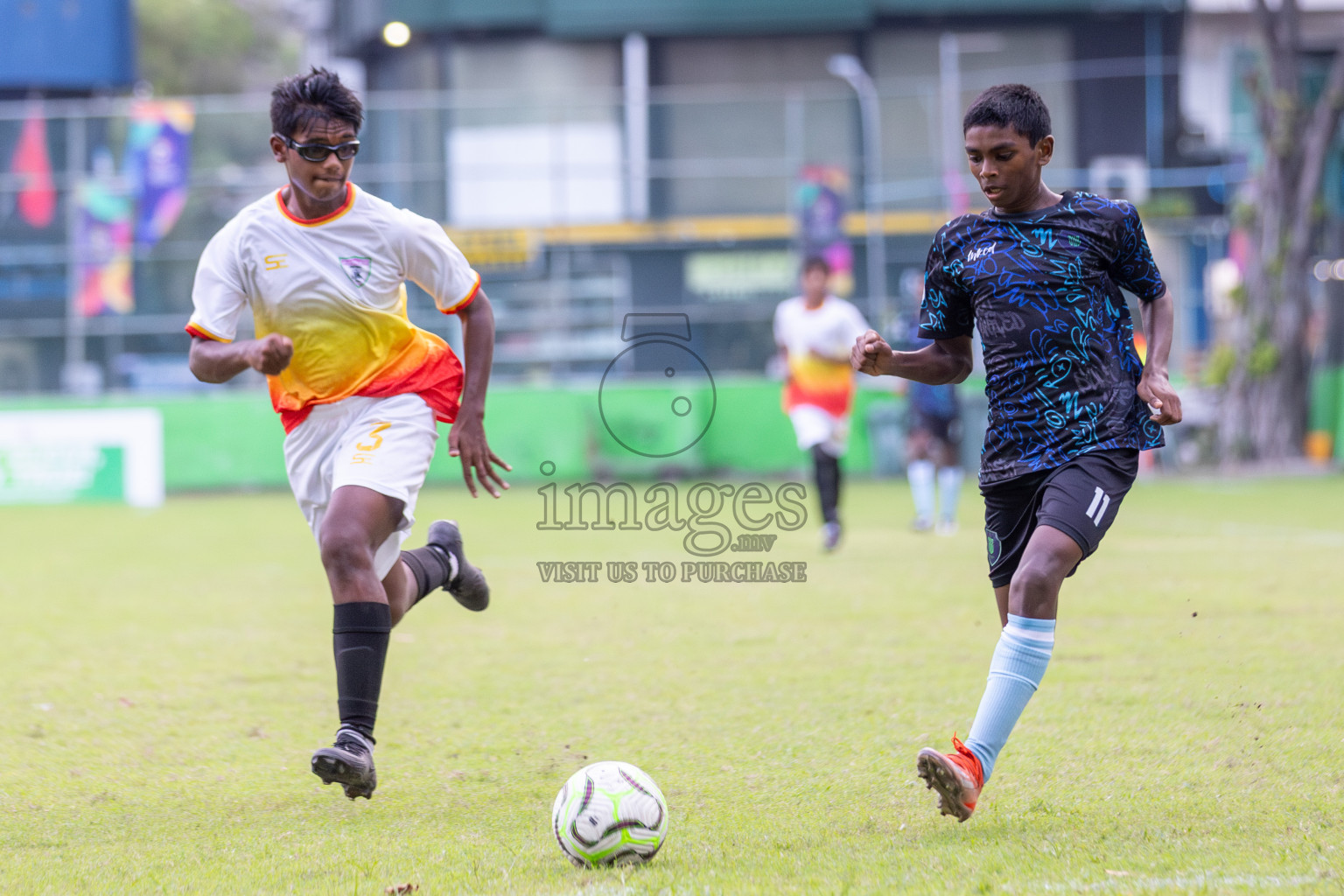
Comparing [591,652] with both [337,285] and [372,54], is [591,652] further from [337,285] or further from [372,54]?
[372,54]

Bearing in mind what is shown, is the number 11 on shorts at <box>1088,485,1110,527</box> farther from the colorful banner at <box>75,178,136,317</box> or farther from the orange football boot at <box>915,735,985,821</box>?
the colorful banner at <box>75,178,136,317</box>

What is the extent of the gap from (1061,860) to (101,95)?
Answer: 92.6ft

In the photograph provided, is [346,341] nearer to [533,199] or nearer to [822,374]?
[822,374]

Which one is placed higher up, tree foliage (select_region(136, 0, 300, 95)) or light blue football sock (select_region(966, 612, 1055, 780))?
tree foliage (select_region(136, 0, 300, 95))

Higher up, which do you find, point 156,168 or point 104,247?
point 156,168

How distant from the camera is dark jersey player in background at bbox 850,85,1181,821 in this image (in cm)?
411

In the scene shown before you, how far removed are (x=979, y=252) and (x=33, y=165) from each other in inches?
886

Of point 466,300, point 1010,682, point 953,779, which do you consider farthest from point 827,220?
point 953,779

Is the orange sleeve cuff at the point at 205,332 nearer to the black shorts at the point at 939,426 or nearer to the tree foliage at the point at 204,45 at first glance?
the black shorts at the point at 939,426

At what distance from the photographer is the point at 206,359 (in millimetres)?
4660

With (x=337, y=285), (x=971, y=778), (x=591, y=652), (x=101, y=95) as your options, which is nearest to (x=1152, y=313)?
(x=971, y=778)

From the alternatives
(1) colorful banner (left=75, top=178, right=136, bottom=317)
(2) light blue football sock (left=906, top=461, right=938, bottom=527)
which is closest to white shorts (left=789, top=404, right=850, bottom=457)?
(2) light blue football sock (left=906, top=461, right=938, bottom=527)

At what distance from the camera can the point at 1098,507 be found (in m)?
4.15

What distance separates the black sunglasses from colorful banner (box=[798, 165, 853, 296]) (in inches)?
824
